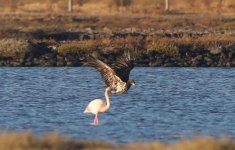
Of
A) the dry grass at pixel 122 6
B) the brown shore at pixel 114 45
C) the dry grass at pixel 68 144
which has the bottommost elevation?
the dry grass at pixel 122 6

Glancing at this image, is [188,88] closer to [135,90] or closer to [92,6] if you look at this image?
[135,90]

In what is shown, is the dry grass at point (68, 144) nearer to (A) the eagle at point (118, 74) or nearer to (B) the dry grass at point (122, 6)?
(A) the eagle at point (118, 74)

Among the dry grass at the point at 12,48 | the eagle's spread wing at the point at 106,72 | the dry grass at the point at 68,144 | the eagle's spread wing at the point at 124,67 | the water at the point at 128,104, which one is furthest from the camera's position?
the dry grass at the point at 12,48

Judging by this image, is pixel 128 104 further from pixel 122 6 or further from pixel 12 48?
pixel 122 6

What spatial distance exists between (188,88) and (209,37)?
38.5 feet

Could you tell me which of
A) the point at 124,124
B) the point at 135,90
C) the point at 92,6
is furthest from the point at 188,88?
the point at 92,6

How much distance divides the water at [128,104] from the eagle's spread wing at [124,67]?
1172 millimetres

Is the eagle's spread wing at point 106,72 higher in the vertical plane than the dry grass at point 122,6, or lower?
higher

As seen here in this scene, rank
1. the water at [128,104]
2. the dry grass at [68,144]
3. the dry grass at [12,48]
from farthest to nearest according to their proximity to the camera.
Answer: the dry grass at [12,48] → the water at [128,104] → the dry grass at [68,144]

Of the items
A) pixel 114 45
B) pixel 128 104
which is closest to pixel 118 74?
pixel 128 104

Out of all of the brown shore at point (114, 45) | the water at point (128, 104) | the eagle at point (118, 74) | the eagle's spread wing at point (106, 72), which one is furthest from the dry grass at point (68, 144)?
the brown shore at point (114, 45)

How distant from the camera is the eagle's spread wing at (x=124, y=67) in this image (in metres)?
24.7

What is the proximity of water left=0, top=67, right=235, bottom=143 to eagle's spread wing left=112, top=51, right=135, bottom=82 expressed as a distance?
1.17m

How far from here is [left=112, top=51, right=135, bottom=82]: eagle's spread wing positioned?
24.7m
